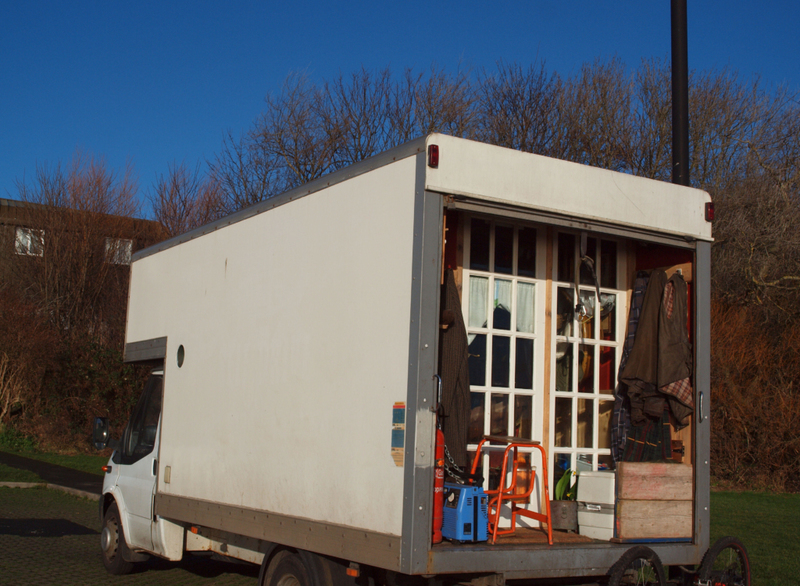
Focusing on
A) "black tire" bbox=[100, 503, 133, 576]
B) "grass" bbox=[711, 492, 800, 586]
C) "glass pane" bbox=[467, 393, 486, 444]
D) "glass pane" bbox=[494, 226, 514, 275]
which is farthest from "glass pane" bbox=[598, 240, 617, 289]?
"black tire" bbox=[100, 503, 133, 576]

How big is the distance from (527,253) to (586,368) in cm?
94

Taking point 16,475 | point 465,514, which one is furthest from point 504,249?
point 16,475

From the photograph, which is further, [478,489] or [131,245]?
[131,245]

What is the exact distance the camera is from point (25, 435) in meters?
21.3

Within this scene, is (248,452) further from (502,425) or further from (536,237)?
(536,237)

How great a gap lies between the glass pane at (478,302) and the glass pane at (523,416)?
58 cm

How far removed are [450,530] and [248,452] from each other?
175 cm

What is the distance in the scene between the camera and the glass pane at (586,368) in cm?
578

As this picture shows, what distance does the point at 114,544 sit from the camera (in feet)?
24.9

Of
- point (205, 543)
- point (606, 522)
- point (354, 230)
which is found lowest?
point (205, 543)

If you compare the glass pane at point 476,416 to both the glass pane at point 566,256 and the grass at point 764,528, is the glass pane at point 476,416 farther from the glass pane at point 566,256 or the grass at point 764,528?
the grass at point 764,528

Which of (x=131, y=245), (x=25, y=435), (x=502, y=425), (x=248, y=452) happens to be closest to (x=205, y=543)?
(x=248, y=452)

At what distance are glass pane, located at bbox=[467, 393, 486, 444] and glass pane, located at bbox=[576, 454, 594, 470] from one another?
910 mm

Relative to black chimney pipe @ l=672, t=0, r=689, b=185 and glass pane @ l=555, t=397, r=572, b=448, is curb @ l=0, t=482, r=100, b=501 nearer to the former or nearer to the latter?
glass pane @ l=555, t=397, r=572, b=448
